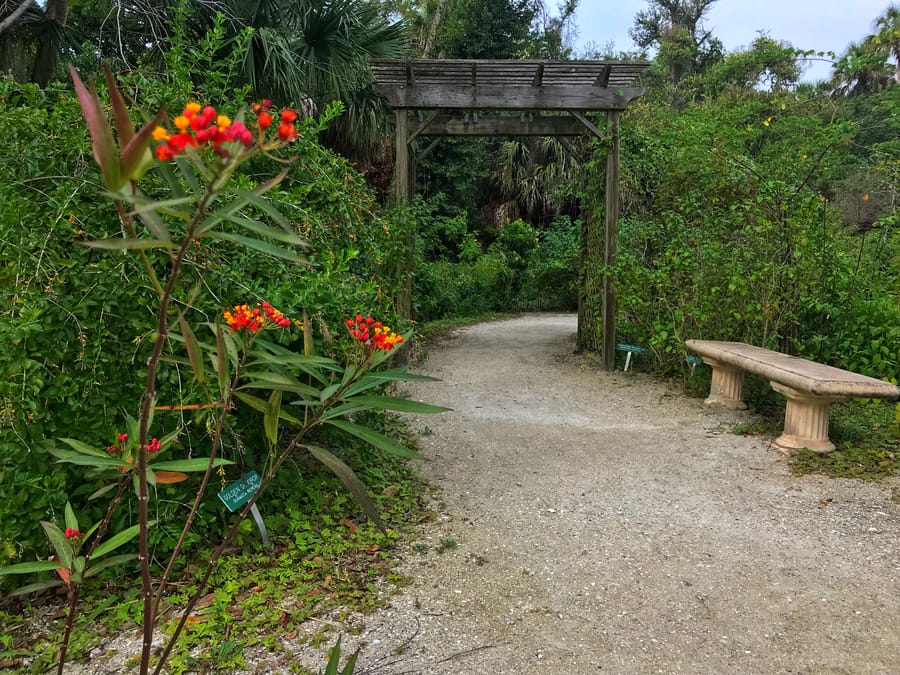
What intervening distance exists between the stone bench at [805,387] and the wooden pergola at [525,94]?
6.85ft

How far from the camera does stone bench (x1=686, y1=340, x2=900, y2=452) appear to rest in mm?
3424

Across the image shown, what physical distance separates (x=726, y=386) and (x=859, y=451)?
1189 millimetres

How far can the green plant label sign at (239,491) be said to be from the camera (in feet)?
Answer: 7.24

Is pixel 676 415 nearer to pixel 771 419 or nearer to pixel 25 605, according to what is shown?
pixel 771 419

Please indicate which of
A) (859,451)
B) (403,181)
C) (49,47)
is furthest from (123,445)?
(49,47)

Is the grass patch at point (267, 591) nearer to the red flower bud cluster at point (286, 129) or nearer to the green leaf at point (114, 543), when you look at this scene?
the green leaf at point (114, 543)

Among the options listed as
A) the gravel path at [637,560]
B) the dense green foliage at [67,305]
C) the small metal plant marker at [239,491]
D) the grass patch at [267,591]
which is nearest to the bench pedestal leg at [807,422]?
the gravel path at [637,560]

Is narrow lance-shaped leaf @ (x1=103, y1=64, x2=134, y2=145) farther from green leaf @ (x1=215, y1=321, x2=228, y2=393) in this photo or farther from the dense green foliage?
the dense green foliage

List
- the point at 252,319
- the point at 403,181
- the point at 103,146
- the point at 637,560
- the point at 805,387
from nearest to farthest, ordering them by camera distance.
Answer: the point at 103,146, the point at 252,319, the point at 637,560, the point at 805,387, the point at 403,181

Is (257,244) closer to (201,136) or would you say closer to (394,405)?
(201,136)

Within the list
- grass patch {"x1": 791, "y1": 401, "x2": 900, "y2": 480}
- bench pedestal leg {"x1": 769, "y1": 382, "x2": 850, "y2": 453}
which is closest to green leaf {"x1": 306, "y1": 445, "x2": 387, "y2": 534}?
grass patch {"x1": 791, "y1": 401, "x2": 900, "y2": 480}

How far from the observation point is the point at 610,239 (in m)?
6.30

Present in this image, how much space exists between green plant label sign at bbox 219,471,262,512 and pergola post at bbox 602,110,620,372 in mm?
4662

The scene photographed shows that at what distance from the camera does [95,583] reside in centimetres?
221
